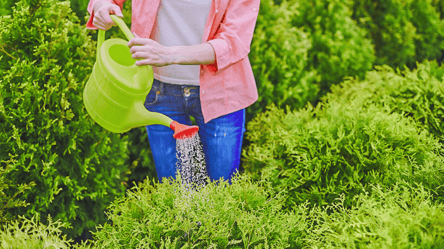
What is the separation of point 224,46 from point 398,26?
434 centimetres

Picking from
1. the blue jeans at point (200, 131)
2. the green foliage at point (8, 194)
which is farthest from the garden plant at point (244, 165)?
the blue jeans at point (200, 131)

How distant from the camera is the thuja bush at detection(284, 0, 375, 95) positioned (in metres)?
4.11

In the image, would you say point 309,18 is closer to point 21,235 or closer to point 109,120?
point 109,120

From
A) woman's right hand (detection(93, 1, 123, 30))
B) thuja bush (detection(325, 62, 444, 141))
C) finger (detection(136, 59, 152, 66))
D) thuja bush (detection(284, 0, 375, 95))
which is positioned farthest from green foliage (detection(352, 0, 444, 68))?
finger (detection(136, 59, 152, 66))

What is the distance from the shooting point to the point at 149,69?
1.69 metres

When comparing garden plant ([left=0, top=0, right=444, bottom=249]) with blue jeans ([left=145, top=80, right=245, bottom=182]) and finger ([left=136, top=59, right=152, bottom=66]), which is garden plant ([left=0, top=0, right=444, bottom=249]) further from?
finger ([left=136, top=59, right=152, bottom=66])

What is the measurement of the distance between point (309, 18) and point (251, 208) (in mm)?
2859

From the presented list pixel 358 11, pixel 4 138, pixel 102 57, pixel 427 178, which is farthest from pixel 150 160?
pixel 358 11

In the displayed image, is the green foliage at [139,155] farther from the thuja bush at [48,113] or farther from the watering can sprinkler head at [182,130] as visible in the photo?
the watering can sprinkler head at [182,130]

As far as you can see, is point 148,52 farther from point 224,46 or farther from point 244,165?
point 244,165

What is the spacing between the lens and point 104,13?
1.78 meters

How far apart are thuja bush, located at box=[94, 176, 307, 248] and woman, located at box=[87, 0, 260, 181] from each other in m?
0.24

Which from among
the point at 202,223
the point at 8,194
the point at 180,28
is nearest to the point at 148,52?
the point at 180,28

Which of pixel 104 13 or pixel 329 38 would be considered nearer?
pixel 104 13
